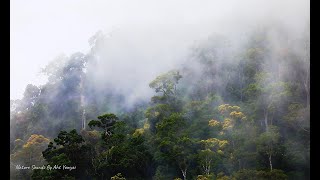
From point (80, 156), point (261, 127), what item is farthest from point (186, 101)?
point (80, 156)

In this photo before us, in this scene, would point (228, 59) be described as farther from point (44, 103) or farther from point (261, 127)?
point (44, 103)

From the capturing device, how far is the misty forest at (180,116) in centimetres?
583

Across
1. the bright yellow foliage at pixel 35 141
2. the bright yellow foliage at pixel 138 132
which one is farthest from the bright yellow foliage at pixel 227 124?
the bright yellow foliage at pixel 35 141

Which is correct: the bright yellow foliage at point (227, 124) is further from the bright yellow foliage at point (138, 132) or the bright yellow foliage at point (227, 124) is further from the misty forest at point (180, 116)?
the bright yellow foliage at point (138, 132)

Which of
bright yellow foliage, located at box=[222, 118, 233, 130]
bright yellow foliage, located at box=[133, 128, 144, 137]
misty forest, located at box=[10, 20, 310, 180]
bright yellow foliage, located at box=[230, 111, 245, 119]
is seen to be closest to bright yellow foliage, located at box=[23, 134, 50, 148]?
misty forest, located at box=[10, 20, 310, 180]

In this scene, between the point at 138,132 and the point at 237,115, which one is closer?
the point at 237,115

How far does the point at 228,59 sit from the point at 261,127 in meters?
1.18

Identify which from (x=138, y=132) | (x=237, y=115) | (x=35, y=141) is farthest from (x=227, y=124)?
(x=35, y=141)

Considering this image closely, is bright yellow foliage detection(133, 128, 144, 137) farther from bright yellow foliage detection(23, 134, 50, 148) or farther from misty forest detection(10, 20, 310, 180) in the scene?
bright yellow foliage detection(23, 134, 50, 148)

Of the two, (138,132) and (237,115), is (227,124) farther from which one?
(138,132)

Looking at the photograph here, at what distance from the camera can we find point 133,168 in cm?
595

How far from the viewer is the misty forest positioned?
5828 mm

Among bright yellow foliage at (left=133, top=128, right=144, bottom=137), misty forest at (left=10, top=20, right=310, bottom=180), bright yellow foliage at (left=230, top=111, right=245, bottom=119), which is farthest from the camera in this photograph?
bright yellow foliage at (left=133, top=128, right=144, bottom=137)

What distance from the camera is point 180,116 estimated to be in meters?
6.04
